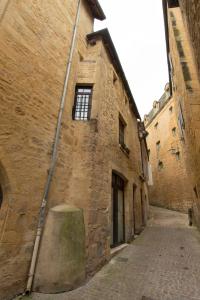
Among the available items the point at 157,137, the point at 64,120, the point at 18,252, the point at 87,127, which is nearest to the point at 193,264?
the point at 18,252

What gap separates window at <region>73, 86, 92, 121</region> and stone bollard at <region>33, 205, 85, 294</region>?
290cm

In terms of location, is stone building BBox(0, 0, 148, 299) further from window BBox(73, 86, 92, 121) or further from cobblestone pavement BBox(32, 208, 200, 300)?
cobblestone pavement BBox(32, 208, 200, 300)

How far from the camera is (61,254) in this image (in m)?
3.04

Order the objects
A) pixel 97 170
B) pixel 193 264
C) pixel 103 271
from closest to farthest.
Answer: pixel 103 271 → pixel 193 264 → pixel 97 170

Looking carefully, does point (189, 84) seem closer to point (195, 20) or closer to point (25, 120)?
point (195, 20)

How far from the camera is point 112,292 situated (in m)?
2.94

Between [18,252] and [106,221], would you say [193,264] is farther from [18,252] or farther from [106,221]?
[18,252]

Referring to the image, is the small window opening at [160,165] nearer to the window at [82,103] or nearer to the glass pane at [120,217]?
the glass pane at [120,217]

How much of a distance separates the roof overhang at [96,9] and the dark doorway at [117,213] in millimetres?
7464

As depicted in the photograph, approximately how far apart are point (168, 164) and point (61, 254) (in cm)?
1747

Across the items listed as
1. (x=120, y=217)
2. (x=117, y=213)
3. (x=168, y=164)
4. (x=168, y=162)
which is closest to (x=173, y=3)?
(x=117, y=213)

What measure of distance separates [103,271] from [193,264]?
240cm

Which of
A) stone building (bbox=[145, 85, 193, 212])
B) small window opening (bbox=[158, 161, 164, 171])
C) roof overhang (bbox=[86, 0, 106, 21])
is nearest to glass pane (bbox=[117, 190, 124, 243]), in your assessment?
roof overhang (bbox=[86, 0, 106, 21])

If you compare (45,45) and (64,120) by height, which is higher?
(45,45)
